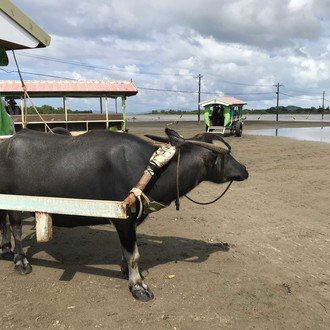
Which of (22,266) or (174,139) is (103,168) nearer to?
(174,139)

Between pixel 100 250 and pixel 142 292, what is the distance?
1348mm

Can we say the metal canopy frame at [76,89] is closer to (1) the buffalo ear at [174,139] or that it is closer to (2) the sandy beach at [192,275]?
(2) the sandy beach at [192,275]

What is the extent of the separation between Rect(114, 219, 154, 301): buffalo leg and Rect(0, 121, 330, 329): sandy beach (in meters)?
0.10

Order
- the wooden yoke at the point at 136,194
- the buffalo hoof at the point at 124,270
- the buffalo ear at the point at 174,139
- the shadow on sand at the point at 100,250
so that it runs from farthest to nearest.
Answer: the shadow on sand at the point at 100,250 → the buffalo hoof at the point at 124,270 → the buffalo ear at the point at 174,139 → the wooden yoke at the point at 136,194

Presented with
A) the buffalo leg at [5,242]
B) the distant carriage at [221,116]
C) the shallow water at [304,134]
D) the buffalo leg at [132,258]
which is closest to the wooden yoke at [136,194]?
the buffalo leg at [132,258]

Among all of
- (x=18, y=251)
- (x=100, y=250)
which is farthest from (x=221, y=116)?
(x=18, y=251)

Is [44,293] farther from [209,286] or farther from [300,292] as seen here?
[300,292]

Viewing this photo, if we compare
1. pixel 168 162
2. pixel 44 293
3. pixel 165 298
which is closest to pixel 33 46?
pixel 168 162

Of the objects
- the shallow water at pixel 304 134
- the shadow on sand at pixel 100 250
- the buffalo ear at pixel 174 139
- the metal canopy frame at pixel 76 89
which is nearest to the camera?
the buffalo ear at pixel 174 139

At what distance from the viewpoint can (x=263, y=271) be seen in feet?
13.9

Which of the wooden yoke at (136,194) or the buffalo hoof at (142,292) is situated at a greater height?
the wooden yoke at (136,194)

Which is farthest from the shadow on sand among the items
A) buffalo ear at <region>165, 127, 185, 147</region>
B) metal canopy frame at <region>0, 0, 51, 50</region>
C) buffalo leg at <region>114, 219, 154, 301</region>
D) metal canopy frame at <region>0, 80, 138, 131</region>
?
metal canopy frame at <region>0, 80, 138, 131</region>

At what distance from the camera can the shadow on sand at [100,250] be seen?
171 inches

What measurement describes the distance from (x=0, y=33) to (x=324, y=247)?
4526 mm
